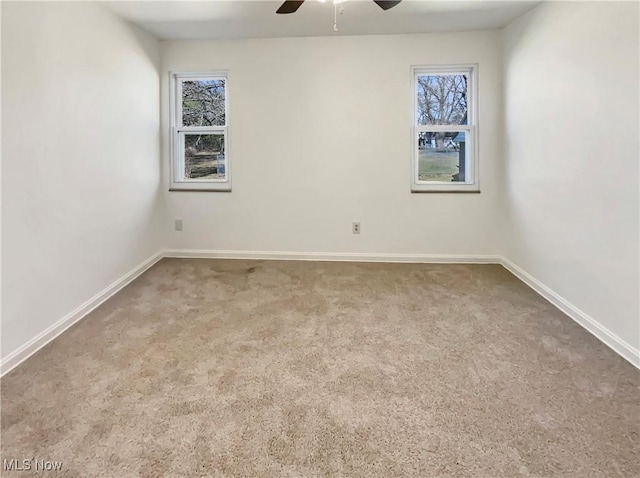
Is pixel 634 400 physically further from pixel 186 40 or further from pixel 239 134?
pixel 186 40

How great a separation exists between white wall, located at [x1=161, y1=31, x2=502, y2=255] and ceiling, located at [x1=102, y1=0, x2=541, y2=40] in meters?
0.20

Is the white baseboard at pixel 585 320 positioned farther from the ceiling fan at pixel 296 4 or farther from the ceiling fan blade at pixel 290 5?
the ceiling fan blade at pixel 290 5

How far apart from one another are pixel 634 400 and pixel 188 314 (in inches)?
102

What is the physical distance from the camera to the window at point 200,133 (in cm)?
417

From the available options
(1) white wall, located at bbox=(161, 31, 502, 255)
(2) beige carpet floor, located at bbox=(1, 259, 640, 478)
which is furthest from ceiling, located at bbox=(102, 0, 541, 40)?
(2) beige carpet floor, located at bbox=(1, 259, 640, 478)

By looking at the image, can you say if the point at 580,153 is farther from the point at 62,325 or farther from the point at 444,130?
the point at 62,325

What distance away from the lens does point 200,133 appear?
4.21m

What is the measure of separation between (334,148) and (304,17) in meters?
1.24

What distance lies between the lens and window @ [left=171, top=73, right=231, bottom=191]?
4.17 meters

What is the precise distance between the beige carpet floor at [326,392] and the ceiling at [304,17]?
93.0 inches

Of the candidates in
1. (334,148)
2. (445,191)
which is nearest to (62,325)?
(334,148)

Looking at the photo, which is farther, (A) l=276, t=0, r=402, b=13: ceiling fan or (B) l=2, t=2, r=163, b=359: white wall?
(A) l=276, t=0, r=402, b=13: ceiling fan

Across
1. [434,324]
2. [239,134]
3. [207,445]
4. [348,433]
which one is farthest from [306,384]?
[239,134]

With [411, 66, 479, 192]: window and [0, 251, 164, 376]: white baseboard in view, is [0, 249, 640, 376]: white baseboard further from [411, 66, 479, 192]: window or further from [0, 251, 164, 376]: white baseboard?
[411, 66, 479, 192]: window
